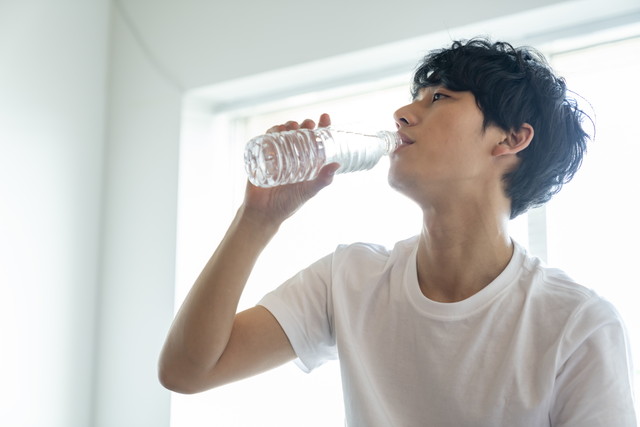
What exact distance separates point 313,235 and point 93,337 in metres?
0.81

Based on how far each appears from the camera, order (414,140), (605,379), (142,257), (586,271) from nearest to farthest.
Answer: (605,379), (414,140), (586,271), (142,257)

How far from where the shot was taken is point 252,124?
7.95ft

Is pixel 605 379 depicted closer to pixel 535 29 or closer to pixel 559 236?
pixel 559 236

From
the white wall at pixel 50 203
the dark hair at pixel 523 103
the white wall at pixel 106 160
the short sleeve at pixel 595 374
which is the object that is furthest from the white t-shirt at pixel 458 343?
the white wall at pixel 50 203

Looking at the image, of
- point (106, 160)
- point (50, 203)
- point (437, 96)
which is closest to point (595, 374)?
point (437, 96)

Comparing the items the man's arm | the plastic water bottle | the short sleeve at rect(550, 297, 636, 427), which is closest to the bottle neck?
the plastic water bottle

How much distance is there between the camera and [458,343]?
125 centimetres

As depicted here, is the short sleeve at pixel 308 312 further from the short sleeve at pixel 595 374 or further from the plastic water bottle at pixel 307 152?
the short sleeve at pixel 595 374

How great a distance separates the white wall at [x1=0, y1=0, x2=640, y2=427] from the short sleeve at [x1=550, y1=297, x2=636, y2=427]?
959 millimetres

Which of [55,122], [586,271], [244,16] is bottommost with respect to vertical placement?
[586,271]

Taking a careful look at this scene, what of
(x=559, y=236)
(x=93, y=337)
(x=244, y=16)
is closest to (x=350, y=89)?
(x=244, y=16)

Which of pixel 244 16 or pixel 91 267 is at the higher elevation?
pixel 244 16

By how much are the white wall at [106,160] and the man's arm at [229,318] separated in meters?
0.78

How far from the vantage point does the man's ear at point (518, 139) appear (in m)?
1.35
